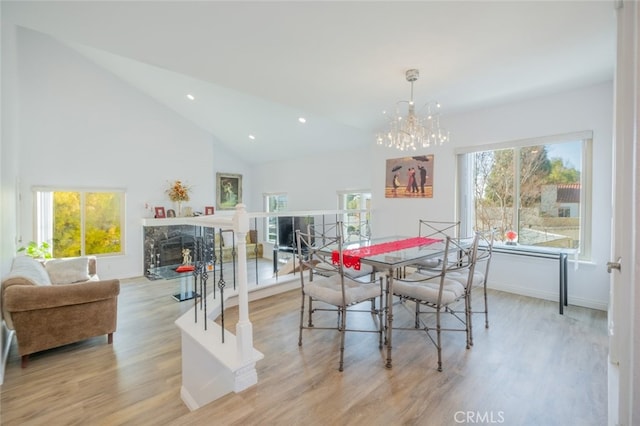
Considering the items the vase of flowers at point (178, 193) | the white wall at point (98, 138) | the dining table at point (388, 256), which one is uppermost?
the white wall at point (98, 138)

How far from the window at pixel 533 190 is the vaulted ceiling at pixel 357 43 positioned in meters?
0.73

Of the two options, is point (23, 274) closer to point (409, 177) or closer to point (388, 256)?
point (388, 256)

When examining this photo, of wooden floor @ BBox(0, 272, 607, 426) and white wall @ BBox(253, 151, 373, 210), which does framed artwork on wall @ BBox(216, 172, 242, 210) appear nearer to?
white wall @ BBox(253, 151, 373, 210)

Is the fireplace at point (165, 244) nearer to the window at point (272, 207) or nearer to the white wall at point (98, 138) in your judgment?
the white wall at point (98, 138)

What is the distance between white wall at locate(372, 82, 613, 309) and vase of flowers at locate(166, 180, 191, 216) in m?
4.79

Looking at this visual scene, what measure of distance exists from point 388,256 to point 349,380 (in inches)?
41.1

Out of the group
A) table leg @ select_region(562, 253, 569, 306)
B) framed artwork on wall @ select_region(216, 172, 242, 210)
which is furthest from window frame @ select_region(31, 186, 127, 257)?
table leg @ select_region(562, 253, 569, 306)

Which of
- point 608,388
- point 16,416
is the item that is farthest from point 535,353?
point 16,416

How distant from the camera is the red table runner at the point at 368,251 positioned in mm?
2525

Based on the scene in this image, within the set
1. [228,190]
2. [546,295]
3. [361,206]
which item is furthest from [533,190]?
[228,190]

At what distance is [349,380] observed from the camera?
2.04 meters

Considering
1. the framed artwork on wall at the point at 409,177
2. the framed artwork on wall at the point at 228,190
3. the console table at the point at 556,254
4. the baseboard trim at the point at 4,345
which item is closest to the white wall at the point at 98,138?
the framed artwork on wall at the point at 228,190

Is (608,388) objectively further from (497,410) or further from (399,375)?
(399,375)

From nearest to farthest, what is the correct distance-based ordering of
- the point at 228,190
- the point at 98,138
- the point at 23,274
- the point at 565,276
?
the point at 23,274 < the point at 565,276 < the point at 98,138 < the point at 228,190
